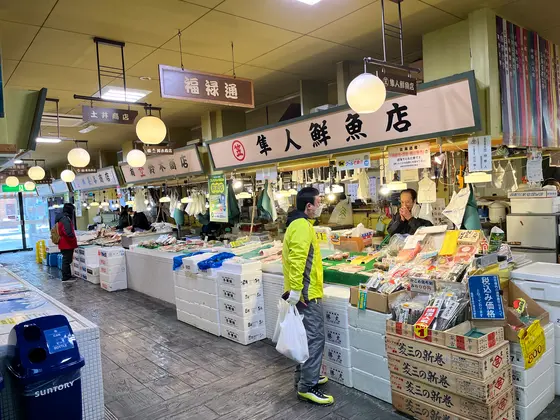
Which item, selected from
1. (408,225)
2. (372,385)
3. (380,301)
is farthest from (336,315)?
(408,225)

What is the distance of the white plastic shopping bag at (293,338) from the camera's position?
12.9 feet

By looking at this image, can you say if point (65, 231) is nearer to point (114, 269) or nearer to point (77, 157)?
point (114, 269)

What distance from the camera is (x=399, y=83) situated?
4398 millimetres

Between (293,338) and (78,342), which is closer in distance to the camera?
(78,342)

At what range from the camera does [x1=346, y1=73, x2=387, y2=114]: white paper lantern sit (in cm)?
376

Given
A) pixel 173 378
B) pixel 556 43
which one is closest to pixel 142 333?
pixel 173 378

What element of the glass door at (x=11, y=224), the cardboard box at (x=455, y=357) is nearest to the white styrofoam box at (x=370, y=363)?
the cardboard box at (x=455, y=357)

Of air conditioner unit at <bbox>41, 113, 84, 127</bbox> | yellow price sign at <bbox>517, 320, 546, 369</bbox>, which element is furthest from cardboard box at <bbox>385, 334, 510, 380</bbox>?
air conditioner unit at <bbox>41, 113, 84, 127</bbox>

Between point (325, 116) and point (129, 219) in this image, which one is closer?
point (325, 116)

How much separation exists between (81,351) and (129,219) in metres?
14.2

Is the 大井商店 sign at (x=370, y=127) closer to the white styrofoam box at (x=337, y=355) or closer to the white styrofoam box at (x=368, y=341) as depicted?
the white styrofoam box at (x=368, y=341)

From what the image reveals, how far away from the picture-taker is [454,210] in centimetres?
557

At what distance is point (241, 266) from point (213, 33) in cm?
312

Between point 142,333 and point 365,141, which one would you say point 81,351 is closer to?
point 142,333
